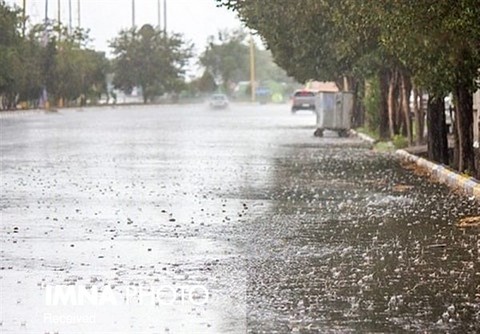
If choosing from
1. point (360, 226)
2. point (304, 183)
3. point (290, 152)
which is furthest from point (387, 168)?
point (360, 226)

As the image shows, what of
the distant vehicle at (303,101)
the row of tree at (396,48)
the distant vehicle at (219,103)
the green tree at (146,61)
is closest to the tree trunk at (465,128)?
the row of tree at (396,48)

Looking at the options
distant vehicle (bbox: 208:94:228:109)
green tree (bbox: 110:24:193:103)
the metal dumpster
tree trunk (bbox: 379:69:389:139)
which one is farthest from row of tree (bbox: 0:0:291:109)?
tree trunk (bbox: 379:69:389:139)

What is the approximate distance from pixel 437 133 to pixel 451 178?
568 centimetres

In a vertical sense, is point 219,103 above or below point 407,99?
below

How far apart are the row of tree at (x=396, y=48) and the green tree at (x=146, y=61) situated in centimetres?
8673

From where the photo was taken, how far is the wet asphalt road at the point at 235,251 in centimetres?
985

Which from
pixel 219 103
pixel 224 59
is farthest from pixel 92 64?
pixel 224 59

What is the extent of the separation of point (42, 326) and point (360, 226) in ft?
24.5

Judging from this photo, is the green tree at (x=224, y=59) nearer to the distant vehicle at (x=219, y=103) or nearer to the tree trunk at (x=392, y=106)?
the distant vehicle at (x=219, y=103)

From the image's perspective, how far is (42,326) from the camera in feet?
30.8

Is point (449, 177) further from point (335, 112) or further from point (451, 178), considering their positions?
point (335, 112)

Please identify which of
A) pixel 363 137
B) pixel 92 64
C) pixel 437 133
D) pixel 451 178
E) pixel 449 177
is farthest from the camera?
pixel 92 64

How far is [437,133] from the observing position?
94.8 feet

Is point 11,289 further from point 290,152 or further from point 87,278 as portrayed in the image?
point 290,152
